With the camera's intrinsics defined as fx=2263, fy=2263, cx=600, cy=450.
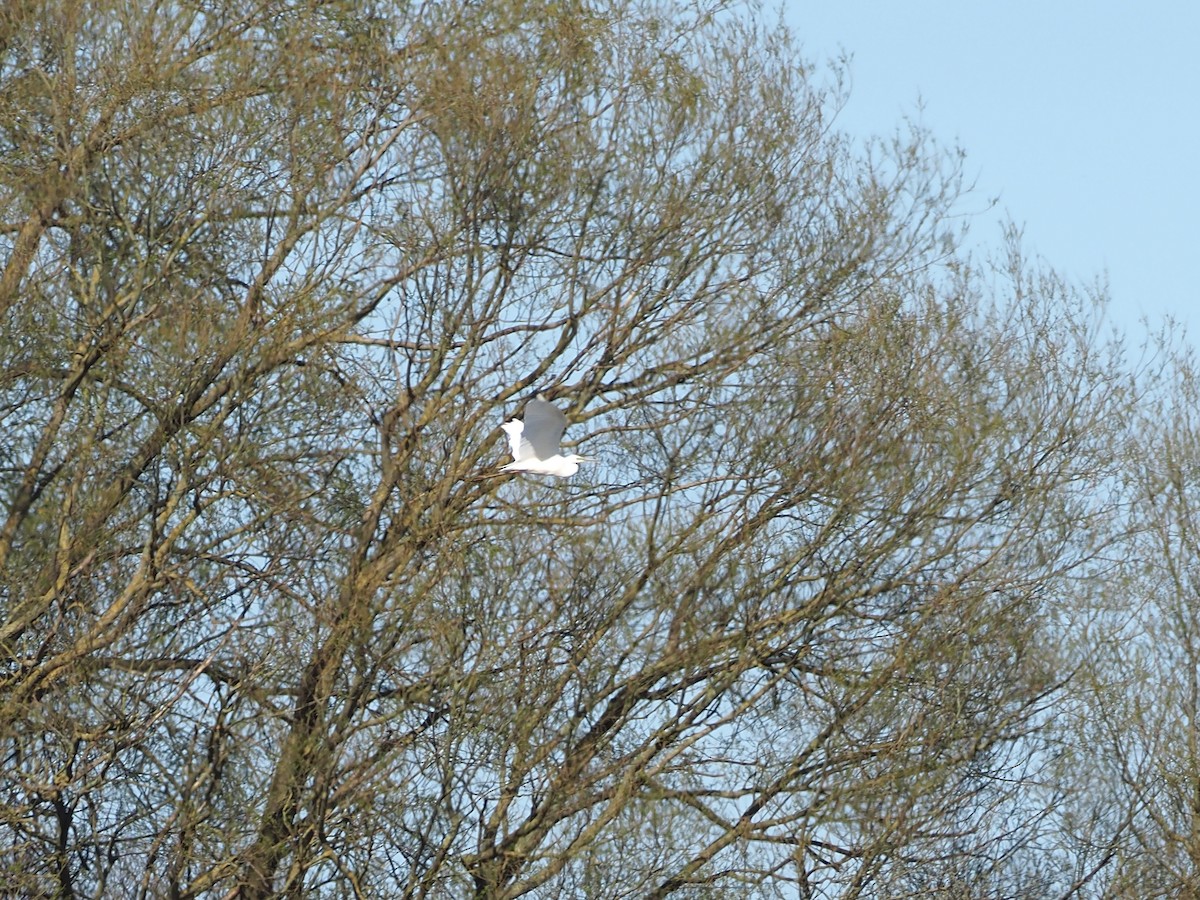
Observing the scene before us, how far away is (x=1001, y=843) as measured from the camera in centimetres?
1345

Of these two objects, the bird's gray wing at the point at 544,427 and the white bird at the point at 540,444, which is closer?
the bird's gray wing at the point at 544,427

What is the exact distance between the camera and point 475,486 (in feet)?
43.4

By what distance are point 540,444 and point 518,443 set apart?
5.0 inches

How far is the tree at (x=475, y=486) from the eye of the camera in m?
11.9

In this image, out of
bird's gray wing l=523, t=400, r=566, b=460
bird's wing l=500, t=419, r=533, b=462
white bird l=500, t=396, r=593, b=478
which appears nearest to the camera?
bird's gray wing l=523, t=400, r=566, b=460

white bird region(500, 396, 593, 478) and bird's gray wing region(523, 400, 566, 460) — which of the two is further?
white bird region(500, 396, 593, 478)

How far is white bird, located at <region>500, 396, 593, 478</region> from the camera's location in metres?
12.0

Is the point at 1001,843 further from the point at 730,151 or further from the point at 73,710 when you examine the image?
the point at 73,710

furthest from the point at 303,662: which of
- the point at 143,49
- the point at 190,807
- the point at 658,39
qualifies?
the point at 658,39

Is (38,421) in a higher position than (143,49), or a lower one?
lower

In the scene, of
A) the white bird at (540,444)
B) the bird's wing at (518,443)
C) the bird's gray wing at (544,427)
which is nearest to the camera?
the bird's gray wing at (544,427)

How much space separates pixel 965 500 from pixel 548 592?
3.03 metres

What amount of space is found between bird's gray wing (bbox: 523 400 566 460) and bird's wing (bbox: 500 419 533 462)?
3cm

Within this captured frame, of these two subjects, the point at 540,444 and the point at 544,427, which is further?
the point at 540,444
